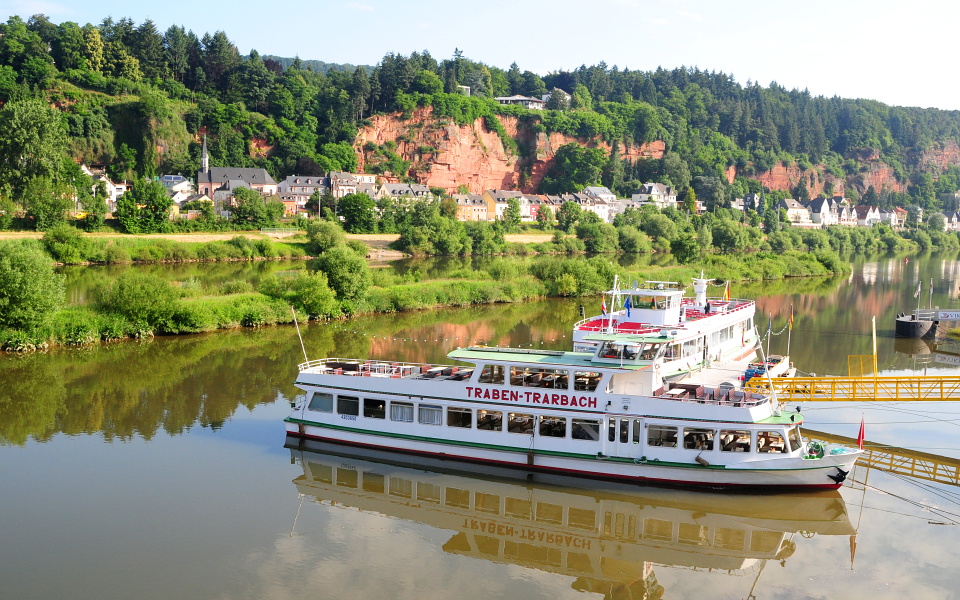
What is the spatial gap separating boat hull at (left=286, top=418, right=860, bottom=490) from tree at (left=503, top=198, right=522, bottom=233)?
300ft

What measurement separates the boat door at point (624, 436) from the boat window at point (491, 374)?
11.0ft

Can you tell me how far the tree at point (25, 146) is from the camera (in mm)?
90550

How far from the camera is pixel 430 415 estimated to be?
939 inches

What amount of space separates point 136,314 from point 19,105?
69350mm

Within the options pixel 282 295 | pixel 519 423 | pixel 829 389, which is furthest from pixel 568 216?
pixel 519 423

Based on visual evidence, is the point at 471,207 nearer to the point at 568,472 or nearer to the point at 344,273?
the point at 344,273

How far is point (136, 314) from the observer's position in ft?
130

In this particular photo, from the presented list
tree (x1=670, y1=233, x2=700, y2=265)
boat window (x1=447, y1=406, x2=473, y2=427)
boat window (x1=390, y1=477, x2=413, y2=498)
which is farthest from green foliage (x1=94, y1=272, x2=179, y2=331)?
tree (x1=670, y1=233, x2=700, y2=265)

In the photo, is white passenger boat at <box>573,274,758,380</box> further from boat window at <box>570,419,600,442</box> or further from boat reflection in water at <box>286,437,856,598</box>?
boat reflection in water at <box>286,437,856,598</box>

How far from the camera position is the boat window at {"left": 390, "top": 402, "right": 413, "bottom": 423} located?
949 inches

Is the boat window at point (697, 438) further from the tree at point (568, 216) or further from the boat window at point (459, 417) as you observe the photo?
the tree at point (568, 216)

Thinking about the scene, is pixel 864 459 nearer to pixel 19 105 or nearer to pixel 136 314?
pixel 136 314

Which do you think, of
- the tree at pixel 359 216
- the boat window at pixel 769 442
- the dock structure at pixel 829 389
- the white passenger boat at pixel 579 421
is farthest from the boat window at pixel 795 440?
the tree at pixel 359 216

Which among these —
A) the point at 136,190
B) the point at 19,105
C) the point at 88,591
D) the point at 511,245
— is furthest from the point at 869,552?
the point at 19,105
